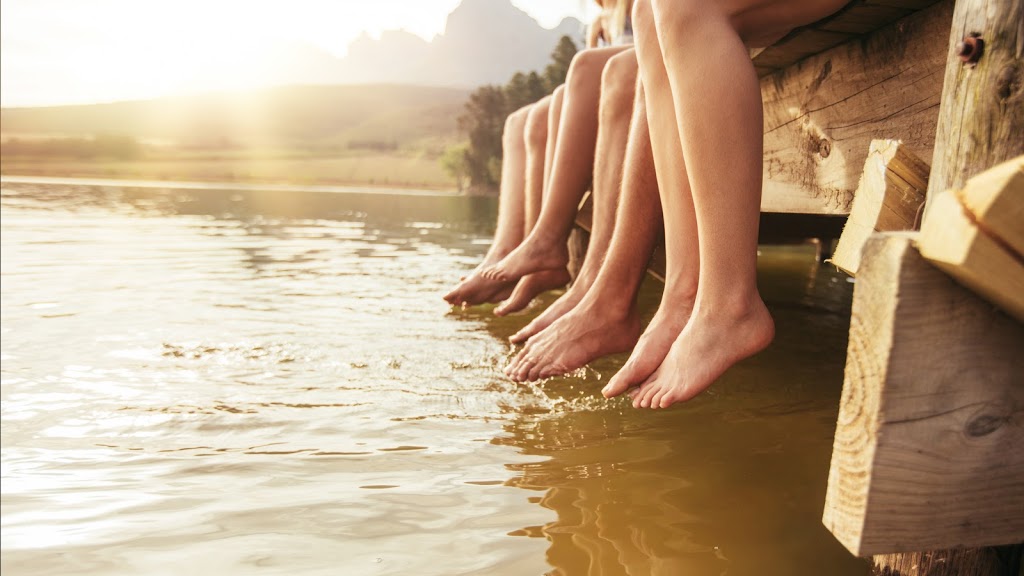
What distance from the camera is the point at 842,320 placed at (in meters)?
3.35

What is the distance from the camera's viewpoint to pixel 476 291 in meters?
2.63

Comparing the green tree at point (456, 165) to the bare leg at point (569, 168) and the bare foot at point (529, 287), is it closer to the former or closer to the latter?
the bare foot at point (529, 287)

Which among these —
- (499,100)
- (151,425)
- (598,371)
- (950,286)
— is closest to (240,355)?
(151,425)

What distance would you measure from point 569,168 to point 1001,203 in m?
1.71

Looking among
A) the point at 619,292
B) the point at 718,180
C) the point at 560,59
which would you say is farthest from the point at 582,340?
the point at 560,59

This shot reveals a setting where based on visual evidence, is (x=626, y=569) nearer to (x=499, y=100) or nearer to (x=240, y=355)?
(x=240, y=355)

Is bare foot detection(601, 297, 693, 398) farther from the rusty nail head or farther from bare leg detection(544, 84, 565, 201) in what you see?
bare leg detection(544, 84, 565, 201)

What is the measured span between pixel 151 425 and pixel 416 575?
102 centimetres

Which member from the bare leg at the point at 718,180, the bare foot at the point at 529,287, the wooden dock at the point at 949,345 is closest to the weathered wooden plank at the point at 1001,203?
the wooden dock at the point at 949,345

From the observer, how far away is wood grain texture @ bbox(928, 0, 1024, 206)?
0.84 m

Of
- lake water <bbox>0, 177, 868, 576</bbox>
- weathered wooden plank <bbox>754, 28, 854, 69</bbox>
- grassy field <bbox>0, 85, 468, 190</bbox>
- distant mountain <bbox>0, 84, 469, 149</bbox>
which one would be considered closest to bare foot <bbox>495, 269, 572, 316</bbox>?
lake water <bbox>0, 177, 868, 576</bbox>

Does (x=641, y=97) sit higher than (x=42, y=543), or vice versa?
(x=641, y=97)

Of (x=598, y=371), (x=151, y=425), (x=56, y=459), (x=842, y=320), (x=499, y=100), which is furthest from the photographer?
(x=499, y=100)

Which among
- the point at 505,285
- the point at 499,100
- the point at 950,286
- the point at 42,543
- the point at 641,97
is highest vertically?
the point at 499,100
